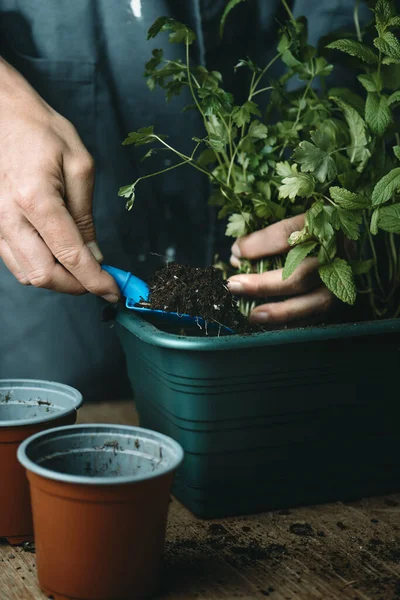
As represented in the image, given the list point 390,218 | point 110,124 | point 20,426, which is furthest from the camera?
point 110,124

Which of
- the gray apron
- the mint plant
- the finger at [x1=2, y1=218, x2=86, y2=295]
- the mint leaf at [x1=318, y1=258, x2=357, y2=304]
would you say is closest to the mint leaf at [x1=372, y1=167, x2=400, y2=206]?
the mint plant

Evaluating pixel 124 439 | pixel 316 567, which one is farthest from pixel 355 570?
pixel 124 439

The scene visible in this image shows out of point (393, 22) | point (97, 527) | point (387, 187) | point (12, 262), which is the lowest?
point (97, 527)

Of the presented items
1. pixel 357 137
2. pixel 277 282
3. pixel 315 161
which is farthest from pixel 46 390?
pixel 357 137

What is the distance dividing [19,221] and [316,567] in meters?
0.64

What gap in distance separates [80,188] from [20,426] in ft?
1.29

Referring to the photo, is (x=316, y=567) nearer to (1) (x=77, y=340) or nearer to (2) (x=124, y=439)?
(2) (x=124, y=439)

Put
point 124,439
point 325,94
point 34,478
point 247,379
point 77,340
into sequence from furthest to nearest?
point 77,340 < point 325,94 < point 247,379 < point 124,439 < point 34,478

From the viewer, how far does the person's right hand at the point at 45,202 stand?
111 centimetres

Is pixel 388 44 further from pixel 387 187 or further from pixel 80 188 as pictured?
pixel 80 188

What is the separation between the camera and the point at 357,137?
122 centimetres

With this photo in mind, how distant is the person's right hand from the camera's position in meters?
1.11

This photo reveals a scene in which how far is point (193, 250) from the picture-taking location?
5.56 ft

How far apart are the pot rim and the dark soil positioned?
0.77 feet
